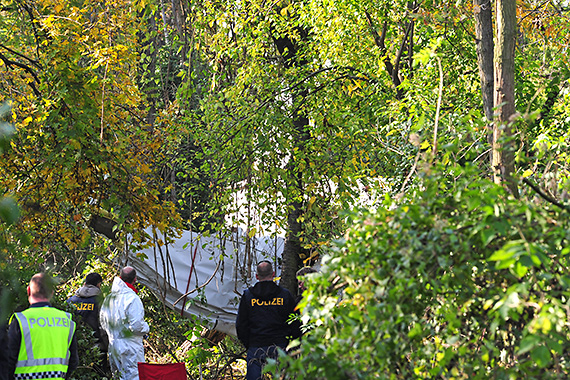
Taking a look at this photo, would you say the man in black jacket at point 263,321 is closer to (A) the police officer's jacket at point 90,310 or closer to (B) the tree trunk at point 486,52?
(A) the police officer's jacket at point 90,310

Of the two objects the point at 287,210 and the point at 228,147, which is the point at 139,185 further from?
the point at 287,210

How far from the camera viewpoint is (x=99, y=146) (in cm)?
601

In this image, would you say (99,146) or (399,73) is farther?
(399,73)

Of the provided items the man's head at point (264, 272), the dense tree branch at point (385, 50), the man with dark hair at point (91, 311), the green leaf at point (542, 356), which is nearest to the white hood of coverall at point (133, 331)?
the man with dark hair at point (91, 311)

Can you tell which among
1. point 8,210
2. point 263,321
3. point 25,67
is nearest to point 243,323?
point 263,321

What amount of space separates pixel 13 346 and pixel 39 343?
0.58ft

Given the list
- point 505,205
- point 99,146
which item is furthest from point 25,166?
point 505,205

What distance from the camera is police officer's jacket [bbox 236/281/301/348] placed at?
6117 mm

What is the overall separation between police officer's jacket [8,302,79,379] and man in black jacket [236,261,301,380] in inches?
77.8

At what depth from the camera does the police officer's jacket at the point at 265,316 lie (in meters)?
6.12

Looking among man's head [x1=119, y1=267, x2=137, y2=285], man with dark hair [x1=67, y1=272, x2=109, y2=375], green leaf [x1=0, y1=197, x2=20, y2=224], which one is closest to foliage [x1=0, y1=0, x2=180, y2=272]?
man's head [x1=119, y1=267, x2=137, y2=285]

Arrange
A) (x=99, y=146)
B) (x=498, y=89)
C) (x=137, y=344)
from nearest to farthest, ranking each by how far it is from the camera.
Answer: (x=498, y=89) < (x=99, y=146) < (x=137, y=344)

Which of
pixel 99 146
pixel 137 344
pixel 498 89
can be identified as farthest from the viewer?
pixel 137 344

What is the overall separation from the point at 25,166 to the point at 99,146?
0.78 metres
